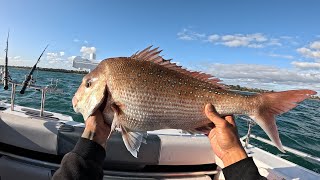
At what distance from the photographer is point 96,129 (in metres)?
2.08

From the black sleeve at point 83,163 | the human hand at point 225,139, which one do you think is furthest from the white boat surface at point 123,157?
the black sleeve at point 83,163

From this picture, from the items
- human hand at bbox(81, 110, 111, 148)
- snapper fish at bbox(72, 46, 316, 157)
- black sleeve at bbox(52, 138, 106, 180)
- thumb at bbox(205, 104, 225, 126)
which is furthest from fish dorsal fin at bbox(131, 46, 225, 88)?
black sleeve at bbox(52, 138, 106, 180)

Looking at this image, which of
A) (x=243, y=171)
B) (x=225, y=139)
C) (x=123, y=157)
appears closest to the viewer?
(x=243, y=171)

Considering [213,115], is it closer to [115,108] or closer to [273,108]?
[273,108]

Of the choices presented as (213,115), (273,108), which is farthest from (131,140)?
Result: (273,108)

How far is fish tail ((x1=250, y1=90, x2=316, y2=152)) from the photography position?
193 centimetres

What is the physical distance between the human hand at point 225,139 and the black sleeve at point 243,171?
0.09m

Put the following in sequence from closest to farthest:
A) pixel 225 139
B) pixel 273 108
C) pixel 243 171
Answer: pixel 243 171, pixel 273 108, pixel 225 139

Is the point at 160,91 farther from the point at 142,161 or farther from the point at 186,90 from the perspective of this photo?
the point at 142,161

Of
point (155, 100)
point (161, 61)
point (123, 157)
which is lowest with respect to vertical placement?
point (123, 157)

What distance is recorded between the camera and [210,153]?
4.23 meters

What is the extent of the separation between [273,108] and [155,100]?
828 millimetres

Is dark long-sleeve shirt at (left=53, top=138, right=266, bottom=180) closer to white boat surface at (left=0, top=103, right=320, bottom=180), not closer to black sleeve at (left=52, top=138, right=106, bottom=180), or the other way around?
black sleeve at (left=52, top=138, right=106, bottom=180)

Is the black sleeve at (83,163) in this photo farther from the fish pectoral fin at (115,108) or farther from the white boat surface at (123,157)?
the white boat surface at (123,157)
